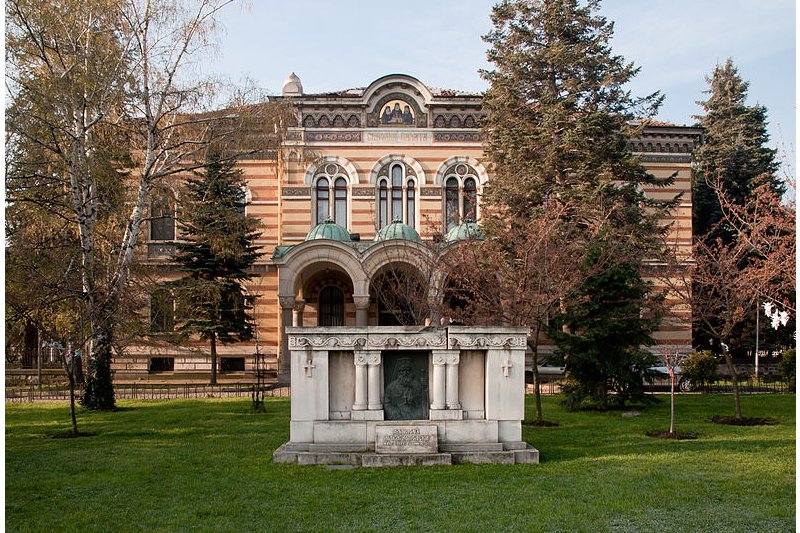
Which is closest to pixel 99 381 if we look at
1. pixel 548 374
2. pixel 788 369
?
pixel 548 374

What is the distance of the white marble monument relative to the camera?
517 inches

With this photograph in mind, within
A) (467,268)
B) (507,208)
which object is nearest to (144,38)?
(467,268)

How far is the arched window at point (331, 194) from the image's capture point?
109ft

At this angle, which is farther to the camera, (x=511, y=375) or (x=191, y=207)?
(x=191, y=207)

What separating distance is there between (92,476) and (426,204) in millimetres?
22760

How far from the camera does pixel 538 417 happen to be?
1819 centimetres

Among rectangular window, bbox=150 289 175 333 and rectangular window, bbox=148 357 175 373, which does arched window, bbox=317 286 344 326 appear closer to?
rectangular window, bbox=148 357 175 373

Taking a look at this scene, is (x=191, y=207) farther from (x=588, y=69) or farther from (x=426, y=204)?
(x=588, y=69)

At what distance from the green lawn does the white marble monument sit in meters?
0.85

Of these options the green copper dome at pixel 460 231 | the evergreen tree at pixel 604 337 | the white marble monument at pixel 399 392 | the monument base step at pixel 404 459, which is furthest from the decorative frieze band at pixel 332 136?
the monument base step at pixel 404 459

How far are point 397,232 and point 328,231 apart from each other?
2.75 m

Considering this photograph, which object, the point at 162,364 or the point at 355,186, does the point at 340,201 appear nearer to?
the point at 355,186

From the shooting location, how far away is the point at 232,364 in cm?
3381

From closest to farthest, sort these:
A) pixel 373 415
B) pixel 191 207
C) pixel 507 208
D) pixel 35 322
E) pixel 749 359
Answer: pixel 373 415
pixel 35 322
pixel 191 207
pixel 507 208
pixel 749 359
